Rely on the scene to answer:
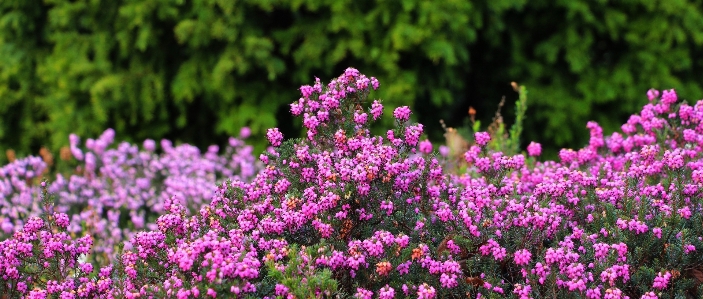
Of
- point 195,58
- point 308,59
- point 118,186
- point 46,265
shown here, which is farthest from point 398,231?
point 195,58

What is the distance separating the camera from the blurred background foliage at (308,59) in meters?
6.83

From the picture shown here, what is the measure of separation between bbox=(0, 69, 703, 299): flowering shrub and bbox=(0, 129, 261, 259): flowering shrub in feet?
7.04

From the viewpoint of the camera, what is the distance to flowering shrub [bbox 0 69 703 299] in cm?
259

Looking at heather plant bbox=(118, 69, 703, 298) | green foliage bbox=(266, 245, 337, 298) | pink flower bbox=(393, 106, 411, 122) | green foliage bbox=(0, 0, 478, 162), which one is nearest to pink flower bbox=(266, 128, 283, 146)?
heather plant bbox=(118, 69, 703, 298)

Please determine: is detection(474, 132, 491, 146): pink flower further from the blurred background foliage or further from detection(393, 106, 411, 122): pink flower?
the blurred background foliage

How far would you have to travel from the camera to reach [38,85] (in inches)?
307

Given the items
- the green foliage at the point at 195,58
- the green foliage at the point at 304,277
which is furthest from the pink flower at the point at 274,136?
the green foliage at the point at 195,58

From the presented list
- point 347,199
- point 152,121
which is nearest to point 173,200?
point 347,199

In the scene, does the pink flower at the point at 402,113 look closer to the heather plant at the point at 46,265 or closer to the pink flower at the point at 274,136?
the pink flower at the point at 274,136

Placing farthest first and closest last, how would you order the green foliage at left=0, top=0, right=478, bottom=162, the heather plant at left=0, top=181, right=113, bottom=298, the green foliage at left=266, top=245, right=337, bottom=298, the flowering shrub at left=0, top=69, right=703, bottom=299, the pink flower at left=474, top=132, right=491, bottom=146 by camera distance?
the green foliage at left=0, top=0, right=478, bottom=162 → the pink flower at left=474, top=132, right=491, bottom=146 → the heather plant at left=0, top=181, right=113, bottom=298 → the flowering shrub at left=0, top=69, right=703, bottom=299 → the green foliage at left=266, top=245, right=337, bottom=298

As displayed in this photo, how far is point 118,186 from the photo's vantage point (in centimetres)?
616

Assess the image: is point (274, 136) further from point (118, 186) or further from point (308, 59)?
point (308, 59)

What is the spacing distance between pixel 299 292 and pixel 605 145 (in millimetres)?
2356

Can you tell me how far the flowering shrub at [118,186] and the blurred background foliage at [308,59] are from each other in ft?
2.04
